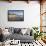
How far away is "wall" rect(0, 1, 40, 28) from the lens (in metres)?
6.25

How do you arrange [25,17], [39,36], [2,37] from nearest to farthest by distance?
[2,37], [39,36], [25,17]

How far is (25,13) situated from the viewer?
6312 mm

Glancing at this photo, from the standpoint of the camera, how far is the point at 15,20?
20.5ft

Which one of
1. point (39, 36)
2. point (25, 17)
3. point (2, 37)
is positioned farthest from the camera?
point (25, 17)

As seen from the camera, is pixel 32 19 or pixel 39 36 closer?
pixel 39 36

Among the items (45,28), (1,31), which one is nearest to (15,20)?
(1,31)

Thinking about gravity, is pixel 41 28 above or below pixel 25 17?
below

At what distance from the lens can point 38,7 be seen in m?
6.36

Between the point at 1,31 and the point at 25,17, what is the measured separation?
67.6 inches

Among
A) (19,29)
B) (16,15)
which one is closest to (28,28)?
(19,29)

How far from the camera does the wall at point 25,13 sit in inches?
246

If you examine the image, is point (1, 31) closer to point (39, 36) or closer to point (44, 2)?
point (39, 36)

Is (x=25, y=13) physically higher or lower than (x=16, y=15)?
higher

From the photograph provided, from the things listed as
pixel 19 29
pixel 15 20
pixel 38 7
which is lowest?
pixel 19 29
